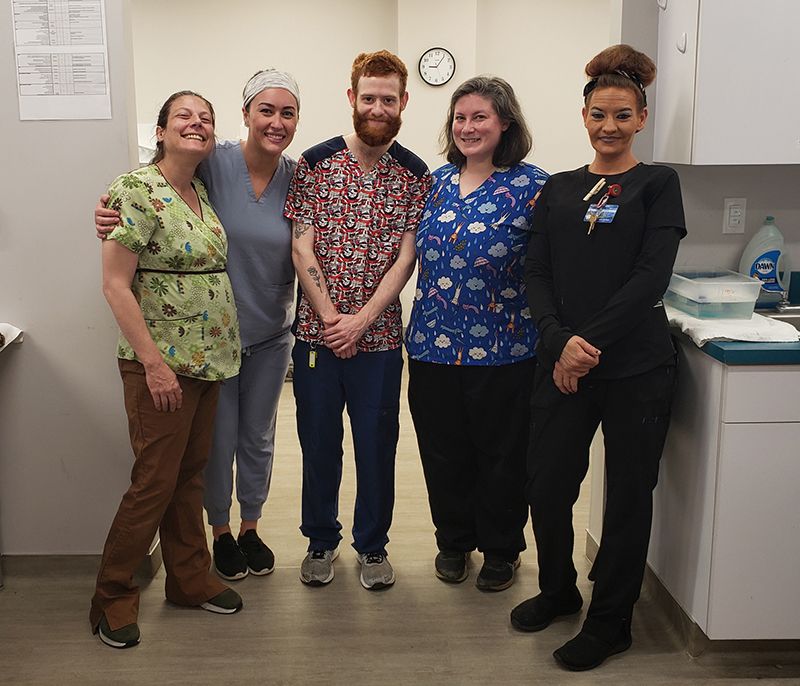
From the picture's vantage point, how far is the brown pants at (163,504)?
7.56 feet

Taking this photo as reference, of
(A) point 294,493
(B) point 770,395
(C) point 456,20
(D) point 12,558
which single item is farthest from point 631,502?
(C) point 456,20

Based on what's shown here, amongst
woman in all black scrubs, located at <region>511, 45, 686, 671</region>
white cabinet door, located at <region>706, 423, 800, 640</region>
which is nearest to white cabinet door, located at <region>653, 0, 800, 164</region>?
woman in all black scrubs, located at <region>511, 45, 686, 671</region>

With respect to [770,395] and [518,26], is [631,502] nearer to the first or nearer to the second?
[770,395]

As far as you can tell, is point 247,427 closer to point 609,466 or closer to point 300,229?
point 300,229

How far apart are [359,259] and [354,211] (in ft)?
0.42

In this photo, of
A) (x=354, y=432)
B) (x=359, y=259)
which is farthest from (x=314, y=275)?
(x=354, y=432)

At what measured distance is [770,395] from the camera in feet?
6.96

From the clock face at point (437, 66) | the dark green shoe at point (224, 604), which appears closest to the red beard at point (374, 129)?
the dark green shoe at point (224, 604)

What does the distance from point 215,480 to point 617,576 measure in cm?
117

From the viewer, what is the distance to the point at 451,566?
2766 millimetres

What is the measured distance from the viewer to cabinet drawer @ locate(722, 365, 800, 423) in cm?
211

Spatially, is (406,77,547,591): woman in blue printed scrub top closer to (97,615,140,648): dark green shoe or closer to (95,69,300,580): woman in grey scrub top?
(95,69,300,580): woman in grey scrub top

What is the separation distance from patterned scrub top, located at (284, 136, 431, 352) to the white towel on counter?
2.52 feet

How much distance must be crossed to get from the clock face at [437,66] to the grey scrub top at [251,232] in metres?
3.32
